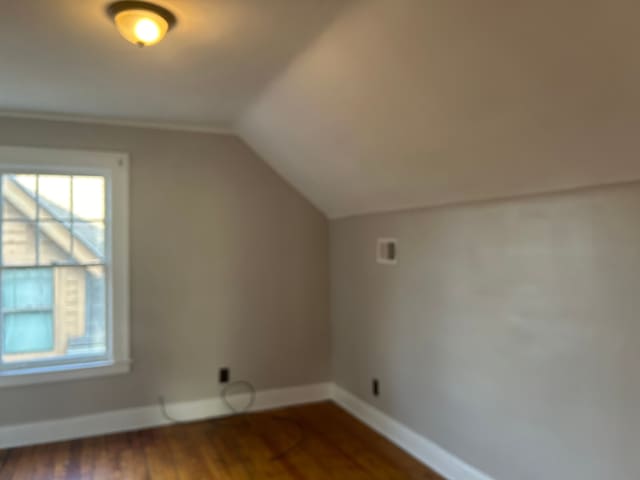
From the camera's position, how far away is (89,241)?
144 inches

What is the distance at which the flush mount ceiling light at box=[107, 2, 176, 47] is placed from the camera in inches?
75.1

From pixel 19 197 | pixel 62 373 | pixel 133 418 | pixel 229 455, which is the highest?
pixel 19 197

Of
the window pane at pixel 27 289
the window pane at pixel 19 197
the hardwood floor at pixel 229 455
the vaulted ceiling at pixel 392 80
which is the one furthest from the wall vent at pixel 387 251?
the window pane at pixel 19 197

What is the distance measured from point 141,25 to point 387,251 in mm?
2150

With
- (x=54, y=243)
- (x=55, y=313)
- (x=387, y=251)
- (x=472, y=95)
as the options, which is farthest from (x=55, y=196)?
(x=472, y=95)

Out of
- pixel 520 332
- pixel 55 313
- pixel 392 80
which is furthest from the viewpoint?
pixel 55 313

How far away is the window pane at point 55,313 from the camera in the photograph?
11.4 feet

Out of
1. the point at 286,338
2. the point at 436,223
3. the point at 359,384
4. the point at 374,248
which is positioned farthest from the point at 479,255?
the point at 286,338

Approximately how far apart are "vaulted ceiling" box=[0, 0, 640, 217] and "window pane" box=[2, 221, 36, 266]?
83cm

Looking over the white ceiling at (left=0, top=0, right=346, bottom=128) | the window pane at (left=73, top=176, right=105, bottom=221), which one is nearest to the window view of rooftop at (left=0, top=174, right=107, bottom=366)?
the window pane at (left=73, top=176, right=105, bottom=221)

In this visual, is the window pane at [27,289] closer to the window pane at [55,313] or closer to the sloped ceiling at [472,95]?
the window pane at [55,313]

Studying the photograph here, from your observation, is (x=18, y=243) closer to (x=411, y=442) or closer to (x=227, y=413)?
(x=227, y=413)

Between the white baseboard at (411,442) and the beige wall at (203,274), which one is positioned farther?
the beige wall at (203,274)

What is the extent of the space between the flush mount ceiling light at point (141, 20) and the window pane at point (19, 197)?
1983mm
